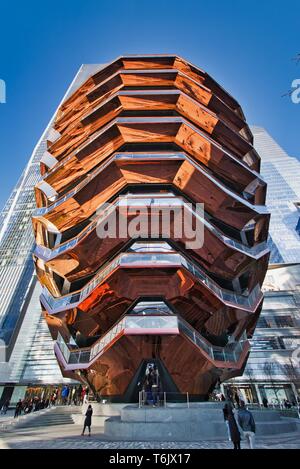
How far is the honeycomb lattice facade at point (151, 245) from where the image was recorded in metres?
15.3

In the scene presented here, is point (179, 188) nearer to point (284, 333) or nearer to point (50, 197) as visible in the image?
point (50, 197)

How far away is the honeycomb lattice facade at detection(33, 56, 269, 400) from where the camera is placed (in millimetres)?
15320

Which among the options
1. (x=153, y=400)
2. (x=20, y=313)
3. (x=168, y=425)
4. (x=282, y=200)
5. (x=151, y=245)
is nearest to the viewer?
(x=168, y=425)

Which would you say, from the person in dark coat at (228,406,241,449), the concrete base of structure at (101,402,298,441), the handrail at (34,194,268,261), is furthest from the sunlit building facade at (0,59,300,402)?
the person in dark coat at (228,406,241,449)

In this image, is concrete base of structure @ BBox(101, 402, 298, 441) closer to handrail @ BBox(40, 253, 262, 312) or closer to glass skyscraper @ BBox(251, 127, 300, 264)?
handrail @ BBox(40, 253, 262, 312)

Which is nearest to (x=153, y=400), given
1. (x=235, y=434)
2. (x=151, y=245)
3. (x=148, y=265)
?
(x=235, y=434)

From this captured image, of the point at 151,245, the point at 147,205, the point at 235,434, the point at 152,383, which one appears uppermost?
the point at 147,205

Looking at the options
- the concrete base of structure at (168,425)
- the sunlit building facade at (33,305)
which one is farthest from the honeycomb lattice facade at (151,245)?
the concrete base of structure at (168,425)

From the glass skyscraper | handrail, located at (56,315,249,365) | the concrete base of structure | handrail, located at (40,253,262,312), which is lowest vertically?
the concrete base of structure

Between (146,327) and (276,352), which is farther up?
(146,327)

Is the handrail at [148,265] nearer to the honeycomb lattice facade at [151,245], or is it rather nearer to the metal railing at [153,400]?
the honeycomb lattice facade at [151,245]

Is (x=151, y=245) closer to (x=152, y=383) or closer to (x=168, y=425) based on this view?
(x=152, y=383)

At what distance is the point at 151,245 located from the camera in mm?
18266

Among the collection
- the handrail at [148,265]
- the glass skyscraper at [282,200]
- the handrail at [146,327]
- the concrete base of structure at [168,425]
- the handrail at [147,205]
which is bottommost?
the concrete base of structure at [168,425]
